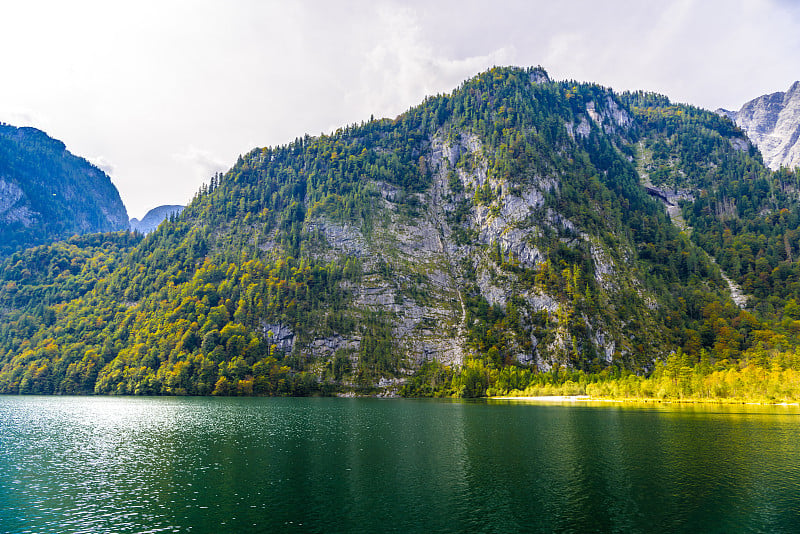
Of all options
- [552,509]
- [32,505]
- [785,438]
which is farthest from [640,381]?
[32,505]

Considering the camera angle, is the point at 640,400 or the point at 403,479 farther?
the point at 640,400

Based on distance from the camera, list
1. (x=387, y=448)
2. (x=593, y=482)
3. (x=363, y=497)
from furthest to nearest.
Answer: (x=387, y=448), (x=593, y=482), (x=363, y=497)

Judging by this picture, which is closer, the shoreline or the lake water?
the lake water

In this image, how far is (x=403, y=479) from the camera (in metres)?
46.0

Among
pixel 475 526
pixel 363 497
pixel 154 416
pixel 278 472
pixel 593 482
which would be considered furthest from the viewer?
pixel 154 416

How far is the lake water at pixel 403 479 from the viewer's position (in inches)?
1334

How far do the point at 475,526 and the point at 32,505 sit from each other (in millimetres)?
36601

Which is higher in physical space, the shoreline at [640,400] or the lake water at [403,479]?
the lake water at [403,479]

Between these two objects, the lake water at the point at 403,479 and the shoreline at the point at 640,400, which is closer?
the lake water at the point at 403,479

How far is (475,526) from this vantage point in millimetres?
32500

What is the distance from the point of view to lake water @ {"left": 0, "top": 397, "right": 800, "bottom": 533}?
3388 centimetres

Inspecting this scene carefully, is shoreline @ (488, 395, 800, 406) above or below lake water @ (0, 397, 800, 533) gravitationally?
below

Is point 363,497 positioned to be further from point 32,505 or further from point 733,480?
point 733,480

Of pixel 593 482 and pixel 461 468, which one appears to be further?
pixel 461 468
